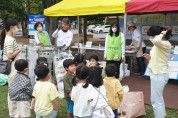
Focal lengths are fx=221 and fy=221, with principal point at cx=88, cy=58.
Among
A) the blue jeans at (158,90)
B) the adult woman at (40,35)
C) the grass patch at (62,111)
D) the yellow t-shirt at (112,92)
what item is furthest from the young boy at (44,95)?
the adult woman at (40,35)

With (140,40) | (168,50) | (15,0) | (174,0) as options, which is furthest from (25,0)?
(168,50)

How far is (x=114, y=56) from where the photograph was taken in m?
5.76

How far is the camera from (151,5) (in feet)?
18.4

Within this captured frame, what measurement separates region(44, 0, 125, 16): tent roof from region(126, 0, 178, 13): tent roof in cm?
25

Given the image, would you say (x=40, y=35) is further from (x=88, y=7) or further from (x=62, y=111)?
(x=62, y=111)

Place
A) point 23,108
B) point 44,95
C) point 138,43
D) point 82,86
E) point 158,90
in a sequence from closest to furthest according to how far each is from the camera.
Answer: point 82,86, point 44,95, point 23,108, point 158,90, point 138,43

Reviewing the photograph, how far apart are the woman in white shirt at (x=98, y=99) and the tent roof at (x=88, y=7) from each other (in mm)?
3607

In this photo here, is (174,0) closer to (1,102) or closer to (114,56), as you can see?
(114,56)

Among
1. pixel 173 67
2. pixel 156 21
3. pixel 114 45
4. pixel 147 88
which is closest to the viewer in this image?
pixel 114 45

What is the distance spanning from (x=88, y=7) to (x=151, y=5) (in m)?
1.93

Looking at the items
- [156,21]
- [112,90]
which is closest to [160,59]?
[112,90]

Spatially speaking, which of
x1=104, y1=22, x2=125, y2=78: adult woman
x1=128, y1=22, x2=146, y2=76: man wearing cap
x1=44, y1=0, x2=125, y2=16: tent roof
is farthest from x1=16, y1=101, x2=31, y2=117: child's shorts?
x1=128, y1=22, x2=146, y2=76: man wearing cap

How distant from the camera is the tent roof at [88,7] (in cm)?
612

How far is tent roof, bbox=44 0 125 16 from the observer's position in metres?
6.12
